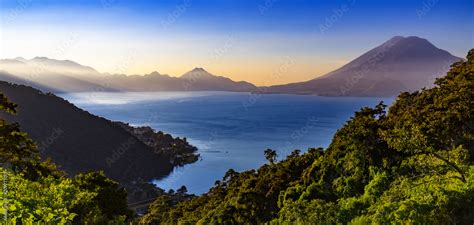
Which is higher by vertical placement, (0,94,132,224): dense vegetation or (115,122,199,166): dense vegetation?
(0,94,132,224): dense vegetation

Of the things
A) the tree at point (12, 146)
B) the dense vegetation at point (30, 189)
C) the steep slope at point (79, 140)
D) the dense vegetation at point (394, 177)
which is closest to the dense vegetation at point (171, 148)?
the steep slope at point (79, 140)

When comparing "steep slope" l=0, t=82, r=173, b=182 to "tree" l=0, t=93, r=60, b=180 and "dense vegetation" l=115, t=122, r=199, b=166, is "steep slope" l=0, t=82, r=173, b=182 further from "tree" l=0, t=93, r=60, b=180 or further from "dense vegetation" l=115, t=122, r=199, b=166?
"tree" l=0, t=93, r=60, b=180

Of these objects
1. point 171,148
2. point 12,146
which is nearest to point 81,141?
point 171,148

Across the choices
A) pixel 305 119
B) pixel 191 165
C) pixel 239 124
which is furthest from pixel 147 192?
pixel 305 119

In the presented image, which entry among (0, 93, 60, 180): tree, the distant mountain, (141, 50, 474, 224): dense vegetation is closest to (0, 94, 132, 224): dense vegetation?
(0, 93, 60, 180): tree

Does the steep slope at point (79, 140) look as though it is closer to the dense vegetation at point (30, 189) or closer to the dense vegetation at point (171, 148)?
the dense vegetation at point (171, 148)

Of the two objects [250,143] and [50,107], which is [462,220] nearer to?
[50,107]
